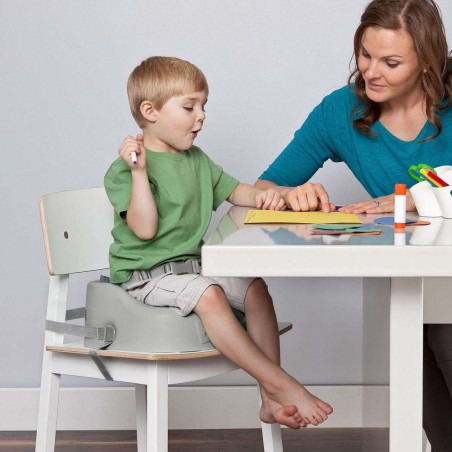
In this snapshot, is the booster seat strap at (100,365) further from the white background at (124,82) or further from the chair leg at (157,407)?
the white background at (124,82)

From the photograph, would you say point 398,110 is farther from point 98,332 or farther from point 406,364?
point 406,364

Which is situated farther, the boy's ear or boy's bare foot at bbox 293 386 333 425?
the boy's ear

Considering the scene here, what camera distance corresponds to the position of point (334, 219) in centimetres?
146

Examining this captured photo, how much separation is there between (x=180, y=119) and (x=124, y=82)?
2.65 ft

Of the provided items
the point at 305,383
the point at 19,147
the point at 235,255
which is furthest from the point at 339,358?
the point at 235,255

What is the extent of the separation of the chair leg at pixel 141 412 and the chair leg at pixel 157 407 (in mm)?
442

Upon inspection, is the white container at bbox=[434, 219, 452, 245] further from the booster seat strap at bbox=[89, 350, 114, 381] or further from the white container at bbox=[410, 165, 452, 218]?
the booster seat strap at bbox=[89, 350, 114, 381]

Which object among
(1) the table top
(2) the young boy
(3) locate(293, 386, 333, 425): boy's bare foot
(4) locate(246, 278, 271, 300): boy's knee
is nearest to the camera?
(1) the table top

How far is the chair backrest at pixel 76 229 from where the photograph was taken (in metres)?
1.87

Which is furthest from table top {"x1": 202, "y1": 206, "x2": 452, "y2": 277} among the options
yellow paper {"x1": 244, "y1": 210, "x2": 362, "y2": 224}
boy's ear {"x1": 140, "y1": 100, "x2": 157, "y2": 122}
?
boy's ear {"x1": 140, "y1": 100, "x2": 157, "y2": 122}

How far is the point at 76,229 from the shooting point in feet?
6.38

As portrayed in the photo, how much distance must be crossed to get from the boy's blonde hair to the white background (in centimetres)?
72

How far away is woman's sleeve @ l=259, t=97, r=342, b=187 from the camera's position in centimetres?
213

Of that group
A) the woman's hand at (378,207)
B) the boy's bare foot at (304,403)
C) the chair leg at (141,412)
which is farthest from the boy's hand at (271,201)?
the chair leg at (141,412)
